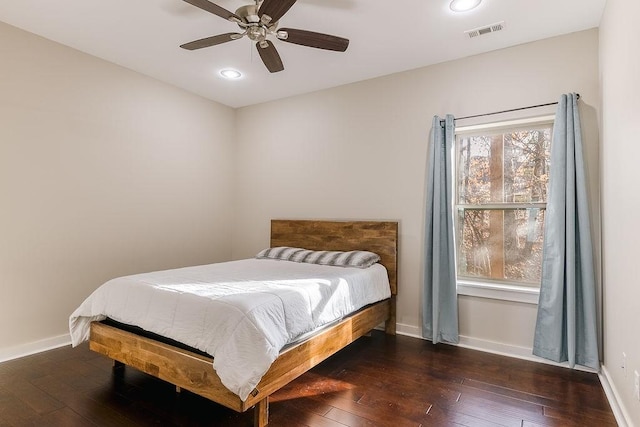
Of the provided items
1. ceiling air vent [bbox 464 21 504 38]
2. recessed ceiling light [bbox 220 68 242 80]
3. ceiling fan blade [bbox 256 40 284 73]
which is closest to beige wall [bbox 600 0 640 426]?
ceiling air vent [bbox 464 21 504 38]

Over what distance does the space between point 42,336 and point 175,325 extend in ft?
6.11

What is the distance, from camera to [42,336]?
118 inches

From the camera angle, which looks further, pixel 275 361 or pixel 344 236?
pixel 344 236

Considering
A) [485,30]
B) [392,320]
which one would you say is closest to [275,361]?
[392,320]

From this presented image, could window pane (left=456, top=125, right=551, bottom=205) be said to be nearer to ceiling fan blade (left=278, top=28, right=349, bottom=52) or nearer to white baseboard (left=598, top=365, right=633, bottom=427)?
white baseboard (left=598, top=365, right=633, bottom=427)

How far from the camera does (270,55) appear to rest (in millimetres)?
2555

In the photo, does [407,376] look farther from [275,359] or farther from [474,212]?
[474,212]

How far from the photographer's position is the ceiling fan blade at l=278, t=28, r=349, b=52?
232cm

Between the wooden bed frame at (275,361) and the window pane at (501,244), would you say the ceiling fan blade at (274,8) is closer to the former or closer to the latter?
the wooden bed frame at (275,361)

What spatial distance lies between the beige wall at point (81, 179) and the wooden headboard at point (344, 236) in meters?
1.12

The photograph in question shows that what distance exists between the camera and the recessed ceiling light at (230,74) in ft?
11.9

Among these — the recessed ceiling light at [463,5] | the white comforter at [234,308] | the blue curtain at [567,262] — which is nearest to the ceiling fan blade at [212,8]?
the recessed ceiling light at [463,5]

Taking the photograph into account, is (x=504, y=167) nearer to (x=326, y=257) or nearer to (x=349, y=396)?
(x=326, y=257)

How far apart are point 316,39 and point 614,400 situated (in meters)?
2.96
